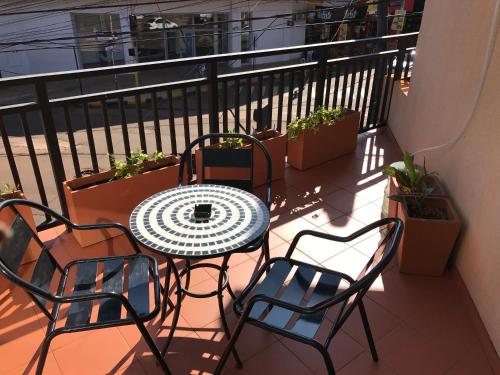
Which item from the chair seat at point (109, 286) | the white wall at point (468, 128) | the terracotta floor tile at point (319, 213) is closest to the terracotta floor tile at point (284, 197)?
the terracotta floor tile at point (319, 213)

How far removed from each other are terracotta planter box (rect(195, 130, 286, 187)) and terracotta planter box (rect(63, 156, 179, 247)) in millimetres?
450

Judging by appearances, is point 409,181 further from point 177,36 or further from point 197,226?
point 177,36

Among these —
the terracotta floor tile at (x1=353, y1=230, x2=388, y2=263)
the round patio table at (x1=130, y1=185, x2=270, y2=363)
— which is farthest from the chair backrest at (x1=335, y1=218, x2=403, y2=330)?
the terracotta floor tile at (x1=353, y1=230, x2=388, y2=263)

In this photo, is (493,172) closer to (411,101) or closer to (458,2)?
(458,2)

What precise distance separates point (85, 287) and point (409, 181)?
1986 millimetres

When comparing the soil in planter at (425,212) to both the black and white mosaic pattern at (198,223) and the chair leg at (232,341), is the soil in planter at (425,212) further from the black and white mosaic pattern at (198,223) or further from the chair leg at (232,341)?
the chair leg at (232,341)

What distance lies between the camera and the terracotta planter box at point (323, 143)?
3.72 meters

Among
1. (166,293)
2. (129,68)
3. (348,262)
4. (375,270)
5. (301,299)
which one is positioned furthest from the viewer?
(129,68)

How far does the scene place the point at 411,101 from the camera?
12.9ft

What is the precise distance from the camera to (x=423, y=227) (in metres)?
2.33

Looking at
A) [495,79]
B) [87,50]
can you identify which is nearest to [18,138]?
[87,50]

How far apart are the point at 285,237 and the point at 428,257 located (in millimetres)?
912

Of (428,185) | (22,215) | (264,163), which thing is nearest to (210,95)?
(264,163)

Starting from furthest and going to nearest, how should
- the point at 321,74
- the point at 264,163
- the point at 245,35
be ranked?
the point at 245,35 < the point at 321,74 < the point at 264,163
